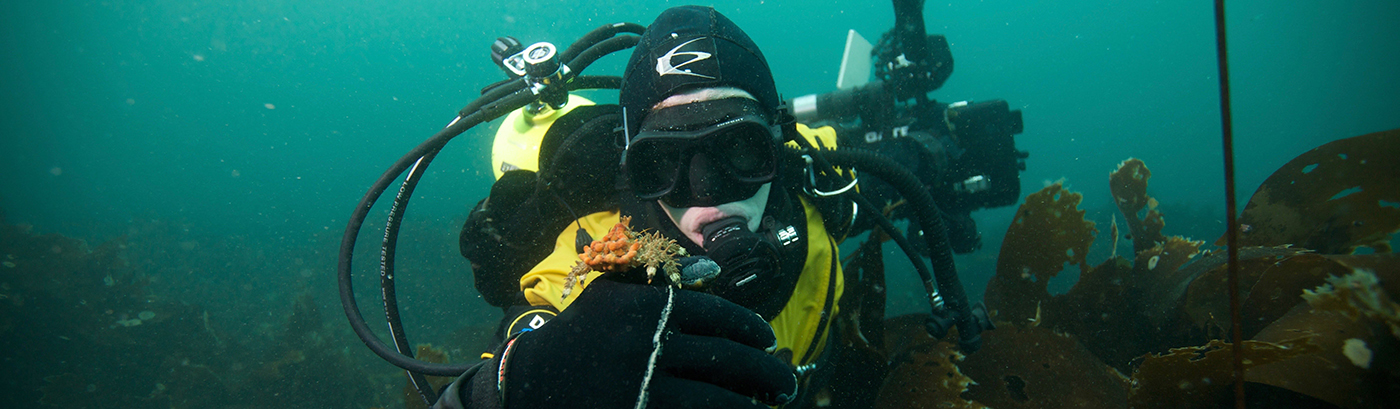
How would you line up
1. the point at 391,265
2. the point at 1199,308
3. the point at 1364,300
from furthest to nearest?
the point at 1199,308 → the point at 391,265 → the point at 1364,300

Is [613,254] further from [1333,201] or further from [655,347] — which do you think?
[1333,201]

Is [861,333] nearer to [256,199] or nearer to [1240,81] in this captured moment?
[256,199]

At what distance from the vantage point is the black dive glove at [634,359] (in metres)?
1.12

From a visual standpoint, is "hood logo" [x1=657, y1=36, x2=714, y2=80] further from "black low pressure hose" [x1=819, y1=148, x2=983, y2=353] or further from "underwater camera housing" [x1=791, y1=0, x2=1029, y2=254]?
"underwater camera housing" [x1=791, y1=0, x2=1029, y2=254]

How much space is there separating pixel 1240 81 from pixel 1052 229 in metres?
92.3

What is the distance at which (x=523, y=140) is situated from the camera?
2.80 m

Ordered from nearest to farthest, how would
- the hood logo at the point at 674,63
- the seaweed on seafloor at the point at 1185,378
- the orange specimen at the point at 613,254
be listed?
the orange specimen at the point at 613,254, the seaweed on seafloor at the point at 1185,378, the hood logo at the point at 674,63

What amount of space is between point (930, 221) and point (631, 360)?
2231 mm

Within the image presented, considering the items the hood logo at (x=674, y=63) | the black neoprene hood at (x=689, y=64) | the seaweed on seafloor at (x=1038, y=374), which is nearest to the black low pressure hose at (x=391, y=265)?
the black neoprene hood at (x=689, y=64)

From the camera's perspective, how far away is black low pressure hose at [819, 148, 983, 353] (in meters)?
2.71

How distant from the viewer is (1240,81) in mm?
62031

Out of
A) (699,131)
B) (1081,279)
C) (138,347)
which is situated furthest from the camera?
(138,347)

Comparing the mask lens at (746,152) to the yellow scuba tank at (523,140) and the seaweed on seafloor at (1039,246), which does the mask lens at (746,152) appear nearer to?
the yellow scuba tank at (523,140)

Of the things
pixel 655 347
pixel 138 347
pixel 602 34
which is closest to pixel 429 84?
pixel 138 347
